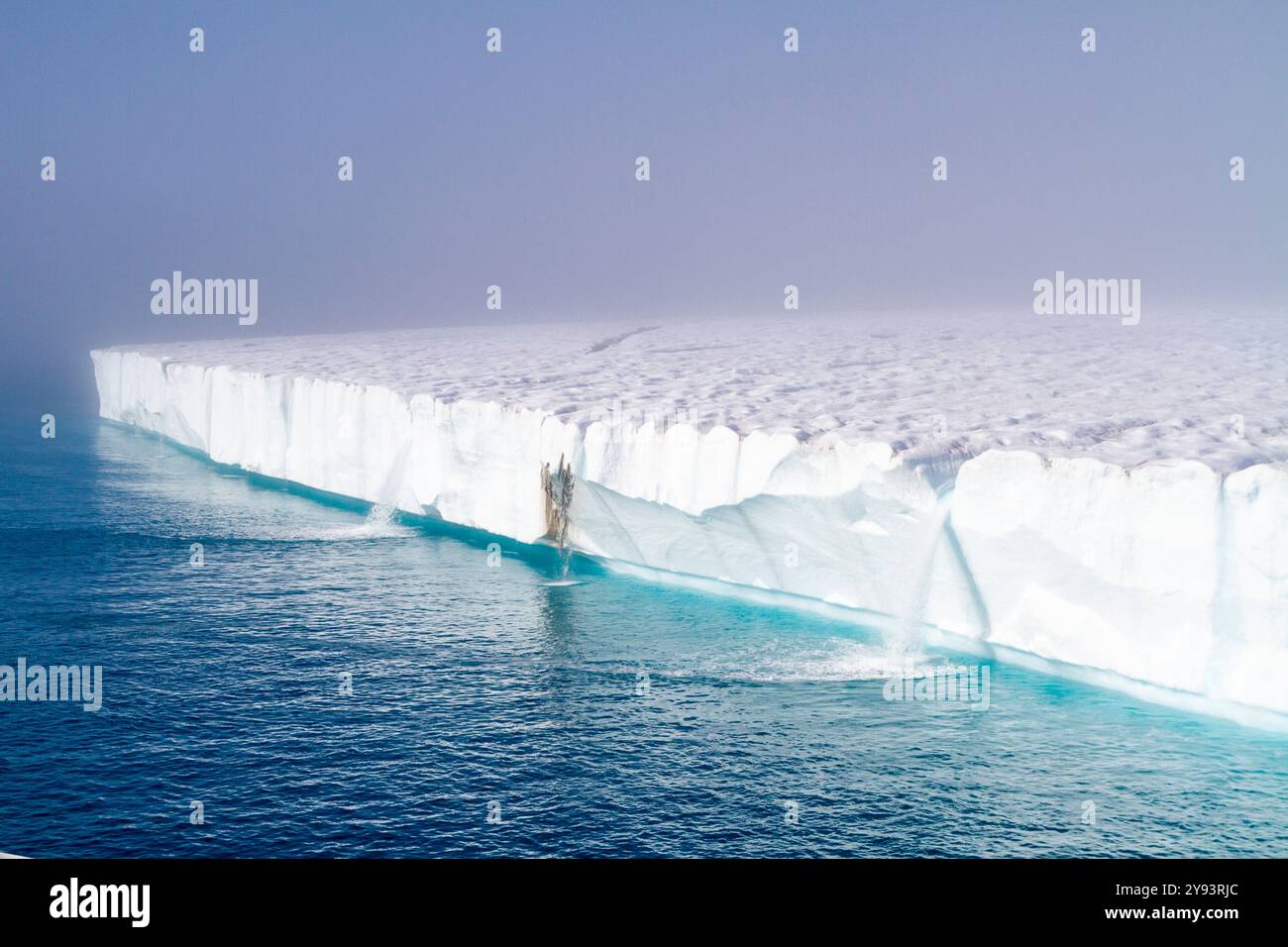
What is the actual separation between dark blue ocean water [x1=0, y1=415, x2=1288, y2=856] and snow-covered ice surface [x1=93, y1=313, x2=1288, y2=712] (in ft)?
2.82

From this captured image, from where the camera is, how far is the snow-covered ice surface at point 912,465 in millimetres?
11898

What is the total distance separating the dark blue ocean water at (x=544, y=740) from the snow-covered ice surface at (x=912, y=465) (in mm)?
860

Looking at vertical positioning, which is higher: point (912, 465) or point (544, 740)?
point (912, 465)

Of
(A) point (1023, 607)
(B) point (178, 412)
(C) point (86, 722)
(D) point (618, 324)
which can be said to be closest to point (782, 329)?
(D) point (618, 324)

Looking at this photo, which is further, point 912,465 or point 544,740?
point 912,465

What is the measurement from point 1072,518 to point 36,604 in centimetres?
1394

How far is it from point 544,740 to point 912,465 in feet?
18.6

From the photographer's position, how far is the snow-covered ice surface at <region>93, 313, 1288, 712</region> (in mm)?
11898

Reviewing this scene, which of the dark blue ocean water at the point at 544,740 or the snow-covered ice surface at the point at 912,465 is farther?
the snow-covered ice surface at the point at 912,465

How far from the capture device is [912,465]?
1377cm

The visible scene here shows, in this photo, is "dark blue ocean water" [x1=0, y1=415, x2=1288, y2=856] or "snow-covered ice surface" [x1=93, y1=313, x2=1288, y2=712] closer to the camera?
"dark blue ocean water" [x1=0, y1=415, x2=1288, y2=856]

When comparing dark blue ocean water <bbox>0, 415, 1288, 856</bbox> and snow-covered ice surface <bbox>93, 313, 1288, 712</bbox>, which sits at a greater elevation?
snow-covered ice surface <bbox>93, 313, 1288, 712</bbox>

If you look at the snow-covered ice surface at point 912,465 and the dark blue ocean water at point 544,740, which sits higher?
the snow-covered ice surface at point 912,465
